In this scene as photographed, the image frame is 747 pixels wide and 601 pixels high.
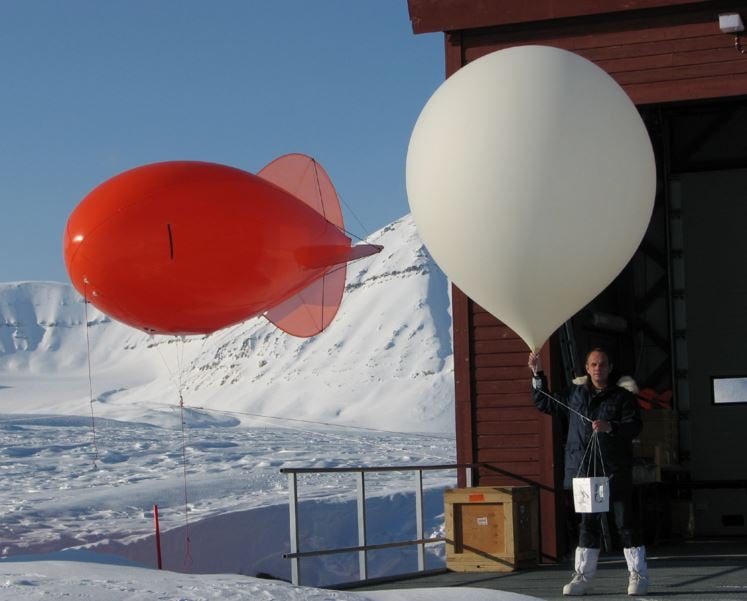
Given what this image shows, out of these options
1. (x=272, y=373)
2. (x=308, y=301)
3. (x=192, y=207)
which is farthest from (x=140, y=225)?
(x=272, y=373)

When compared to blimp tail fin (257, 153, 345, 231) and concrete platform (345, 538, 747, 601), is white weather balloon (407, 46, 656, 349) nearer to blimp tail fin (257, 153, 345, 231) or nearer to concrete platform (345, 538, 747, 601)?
concrete platform (345, 538, 747, 601)

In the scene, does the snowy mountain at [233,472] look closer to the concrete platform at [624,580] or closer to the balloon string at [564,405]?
the concrete platform at [624,580]

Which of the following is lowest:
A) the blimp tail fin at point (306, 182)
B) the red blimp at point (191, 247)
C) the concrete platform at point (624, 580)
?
the concrete platform at point (624, 580)

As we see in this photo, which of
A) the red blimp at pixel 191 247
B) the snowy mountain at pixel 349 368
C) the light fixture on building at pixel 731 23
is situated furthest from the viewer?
the snowy mountain at pixel 349 368

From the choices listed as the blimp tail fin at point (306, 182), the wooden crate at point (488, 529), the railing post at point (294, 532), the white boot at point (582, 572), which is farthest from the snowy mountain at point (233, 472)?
the white boot at point (582, 572)

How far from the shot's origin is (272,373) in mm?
157625

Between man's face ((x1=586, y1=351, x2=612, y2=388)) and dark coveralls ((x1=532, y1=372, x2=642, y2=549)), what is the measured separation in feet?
0.23

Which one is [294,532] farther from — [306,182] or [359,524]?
[306,182]

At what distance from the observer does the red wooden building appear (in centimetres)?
1128

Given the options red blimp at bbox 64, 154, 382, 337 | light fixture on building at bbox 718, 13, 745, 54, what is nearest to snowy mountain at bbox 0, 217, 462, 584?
red blimp at bbox 64, 154, 382, 337

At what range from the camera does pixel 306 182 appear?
1103cm

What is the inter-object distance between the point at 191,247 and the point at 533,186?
9.29 ft

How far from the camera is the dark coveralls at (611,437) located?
8305mm

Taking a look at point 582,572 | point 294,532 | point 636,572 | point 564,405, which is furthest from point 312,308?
point 636,572
